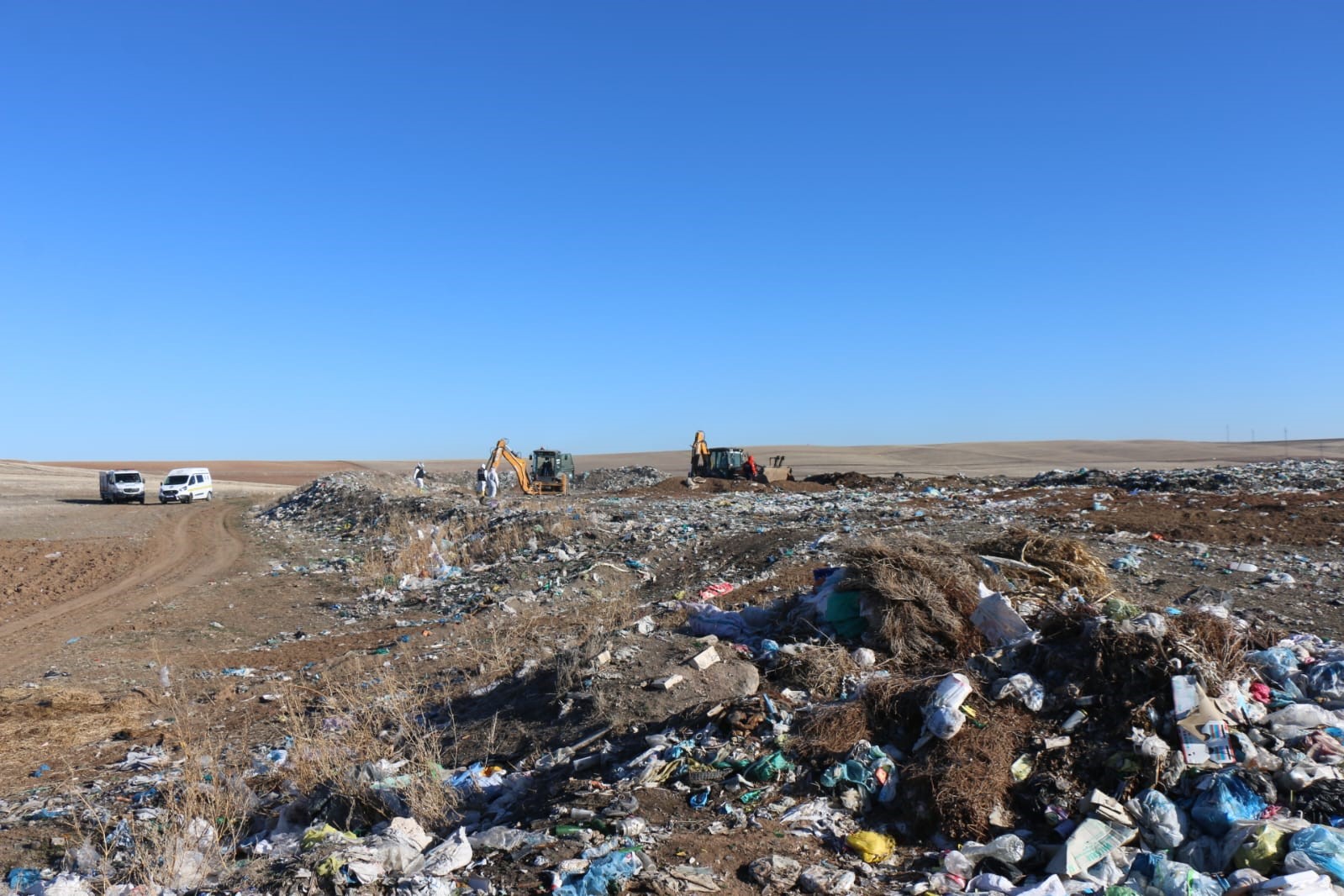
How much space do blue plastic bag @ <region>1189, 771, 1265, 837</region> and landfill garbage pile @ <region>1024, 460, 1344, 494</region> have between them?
57.2 feet

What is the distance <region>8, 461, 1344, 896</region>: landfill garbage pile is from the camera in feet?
14.3

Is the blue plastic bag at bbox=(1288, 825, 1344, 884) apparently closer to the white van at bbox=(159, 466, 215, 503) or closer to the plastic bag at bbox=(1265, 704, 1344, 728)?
the plastic bag at bbox=(1265, 704, 1344, 728)

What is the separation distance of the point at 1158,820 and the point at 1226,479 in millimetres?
21147

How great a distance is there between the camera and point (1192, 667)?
528cm

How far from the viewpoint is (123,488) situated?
1337 inches

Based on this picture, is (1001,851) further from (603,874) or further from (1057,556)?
(1057,556)

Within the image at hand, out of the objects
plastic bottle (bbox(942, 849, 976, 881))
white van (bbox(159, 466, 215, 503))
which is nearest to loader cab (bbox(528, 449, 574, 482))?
white van (bbox(159, 466, 215, 503))

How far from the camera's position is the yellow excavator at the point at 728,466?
32.2 metres

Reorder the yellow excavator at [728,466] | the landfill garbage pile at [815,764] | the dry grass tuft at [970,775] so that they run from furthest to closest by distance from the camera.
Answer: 1. the yellow excavator at [728,466]
2. the dry grass tuft at [970,775]
3. the landfill garbage pile at [815,764]

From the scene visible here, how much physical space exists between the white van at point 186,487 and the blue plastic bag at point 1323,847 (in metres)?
35.6

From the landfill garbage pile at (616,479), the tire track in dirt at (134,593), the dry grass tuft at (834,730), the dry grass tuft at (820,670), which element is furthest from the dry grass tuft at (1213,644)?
the landfill garbage pile at (616,479)

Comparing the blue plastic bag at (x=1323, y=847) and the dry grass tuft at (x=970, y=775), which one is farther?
the dry grass tuft at (x=970, y=775)

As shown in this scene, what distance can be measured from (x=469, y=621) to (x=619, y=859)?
7337 millimetres

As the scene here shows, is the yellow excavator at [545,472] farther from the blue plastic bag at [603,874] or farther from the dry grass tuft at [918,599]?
the blue plastic bag at [603,874]
